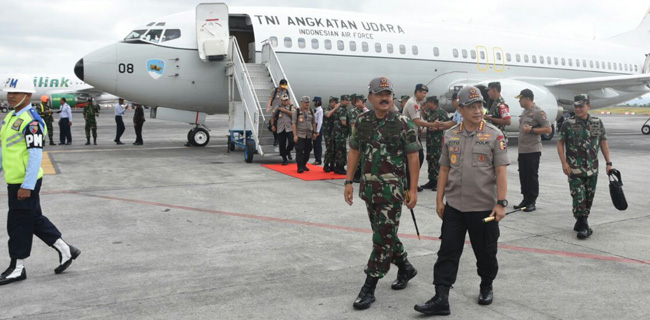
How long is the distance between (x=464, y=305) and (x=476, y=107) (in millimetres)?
1571

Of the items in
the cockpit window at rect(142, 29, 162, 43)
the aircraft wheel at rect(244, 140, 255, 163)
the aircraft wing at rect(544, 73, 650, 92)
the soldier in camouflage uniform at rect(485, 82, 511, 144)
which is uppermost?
the cockpit window at rect(142, 29, 162, 43)

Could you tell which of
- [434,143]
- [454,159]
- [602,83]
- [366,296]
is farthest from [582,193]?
[602,83]

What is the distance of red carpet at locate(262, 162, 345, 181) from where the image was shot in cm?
1119

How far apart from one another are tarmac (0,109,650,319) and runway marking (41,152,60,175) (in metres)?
2.06

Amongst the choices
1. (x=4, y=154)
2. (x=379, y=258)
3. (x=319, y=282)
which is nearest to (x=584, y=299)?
(x=379, y=258)

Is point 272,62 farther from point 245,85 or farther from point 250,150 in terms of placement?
point 250,150

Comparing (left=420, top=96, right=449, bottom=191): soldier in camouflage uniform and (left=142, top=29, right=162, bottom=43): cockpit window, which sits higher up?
(left=142, top=29, right=162, bottom=43): cockpit window

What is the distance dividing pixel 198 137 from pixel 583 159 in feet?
42.4

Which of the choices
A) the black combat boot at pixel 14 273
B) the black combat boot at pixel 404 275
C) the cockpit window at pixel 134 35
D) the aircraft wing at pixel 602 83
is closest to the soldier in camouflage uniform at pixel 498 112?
the black combat boot at pixel 404 275

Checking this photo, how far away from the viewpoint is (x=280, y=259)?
18.1 feet

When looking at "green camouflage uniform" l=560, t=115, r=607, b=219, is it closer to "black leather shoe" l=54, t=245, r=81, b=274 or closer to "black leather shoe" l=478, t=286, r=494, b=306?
"black leather shoe" l=478, t=286, r=494, b=306

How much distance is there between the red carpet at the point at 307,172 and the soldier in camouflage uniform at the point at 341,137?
0.23m

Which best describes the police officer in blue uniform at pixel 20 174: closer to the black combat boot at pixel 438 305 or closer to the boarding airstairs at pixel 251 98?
the black combat boot at pixel 438 305

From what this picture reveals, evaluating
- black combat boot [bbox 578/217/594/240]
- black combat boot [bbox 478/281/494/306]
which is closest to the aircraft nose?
black combat boot [bbox 578/217/594/240]
